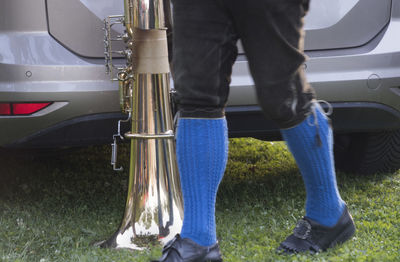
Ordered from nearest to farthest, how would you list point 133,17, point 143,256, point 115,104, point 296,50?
point 296,50
point 143,256
point 133,17
point 115,104

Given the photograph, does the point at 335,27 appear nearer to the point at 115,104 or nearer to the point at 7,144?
the point at 115,104

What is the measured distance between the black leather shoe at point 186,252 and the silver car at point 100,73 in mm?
801

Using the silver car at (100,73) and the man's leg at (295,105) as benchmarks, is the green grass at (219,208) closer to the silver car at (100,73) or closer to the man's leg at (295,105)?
the man's leg at (295,105)

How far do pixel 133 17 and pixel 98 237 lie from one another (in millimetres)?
847

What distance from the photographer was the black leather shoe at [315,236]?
7.35 feet

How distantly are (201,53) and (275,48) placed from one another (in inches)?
8.5

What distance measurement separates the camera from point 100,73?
268 centimetres

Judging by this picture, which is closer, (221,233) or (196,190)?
(196,190)

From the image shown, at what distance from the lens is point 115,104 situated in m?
2.72

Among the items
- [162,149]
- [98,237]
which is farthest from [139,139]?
[98,237]

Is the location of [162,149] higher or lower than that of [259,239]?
higher

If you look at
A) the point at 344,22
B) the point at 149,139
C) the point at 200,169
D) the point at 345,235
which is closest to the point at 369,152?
the point at 344,22

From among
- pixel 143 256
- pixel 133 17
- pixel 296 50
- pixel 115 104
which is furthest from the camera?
pixel 115 104

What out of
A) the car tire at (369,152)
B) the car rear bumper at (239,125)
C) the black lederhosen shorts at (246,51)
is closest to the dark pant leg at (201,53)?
the black lederhosen shorts at (246,51)
